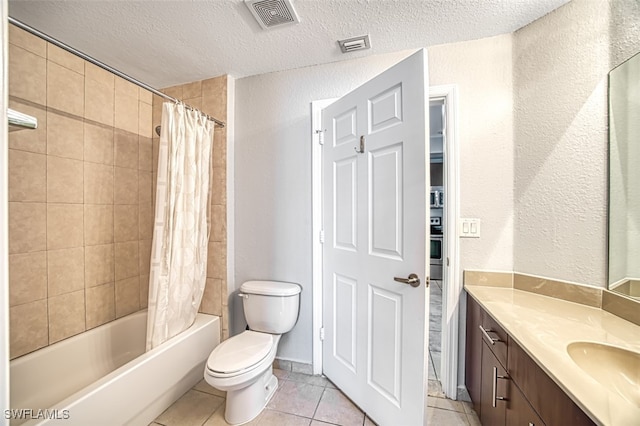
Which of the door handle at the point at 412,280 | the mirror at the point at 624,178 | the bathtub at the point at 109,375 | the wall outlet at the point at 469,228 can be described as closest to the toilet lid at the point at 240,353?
the bathtub at the point at 109,375

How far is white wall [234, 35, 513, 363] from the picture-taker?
1.53m

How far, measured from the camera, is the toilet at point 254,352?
1357 millimetres

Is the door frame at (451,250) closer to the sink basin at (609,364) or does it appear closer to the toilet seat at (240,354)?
the sink basin at (609,364)

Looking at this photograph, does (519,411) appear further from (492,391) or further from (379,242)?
(379,242)

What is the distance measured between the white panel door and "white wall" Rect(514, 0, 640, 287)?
30.3 inches

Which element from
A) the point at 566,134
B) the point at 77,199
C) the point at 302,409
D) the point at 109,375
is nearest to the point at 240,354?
the point at 302,409

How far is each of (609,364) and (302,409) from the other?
4.83 ft

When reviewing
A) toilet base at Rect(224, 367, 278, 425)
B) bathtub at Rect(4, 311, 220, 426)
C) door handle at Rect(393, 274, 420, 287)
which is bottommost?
toilet base at Rect(224, 367, 278, 425)

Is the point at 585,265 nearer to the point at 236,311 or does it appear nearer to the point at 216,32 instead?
the point at 236,311

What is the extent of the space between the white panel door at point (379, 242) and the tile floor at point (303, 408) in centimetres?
11

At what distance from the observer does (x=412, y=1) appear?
127 centimetres

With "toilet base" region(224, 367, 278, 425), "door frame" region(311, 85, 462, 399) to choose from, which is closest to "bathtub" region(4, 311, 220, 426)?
"toilet base" region(224, 367, 278, 425)

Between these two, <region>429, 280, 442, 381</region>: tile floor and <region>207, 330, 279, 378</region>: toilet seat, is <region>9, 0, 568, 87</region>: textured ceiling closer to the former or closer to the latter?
<region>207, 330, 279, 378</region>: toilet seat

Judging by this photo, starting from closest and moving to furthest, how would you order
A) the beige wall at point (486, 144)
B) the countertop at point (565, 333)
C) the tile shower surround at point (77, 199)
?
the countertop at point (565, 333) < the tile shower surround at point (77, 199) < the beige wall at point (486, 144)
